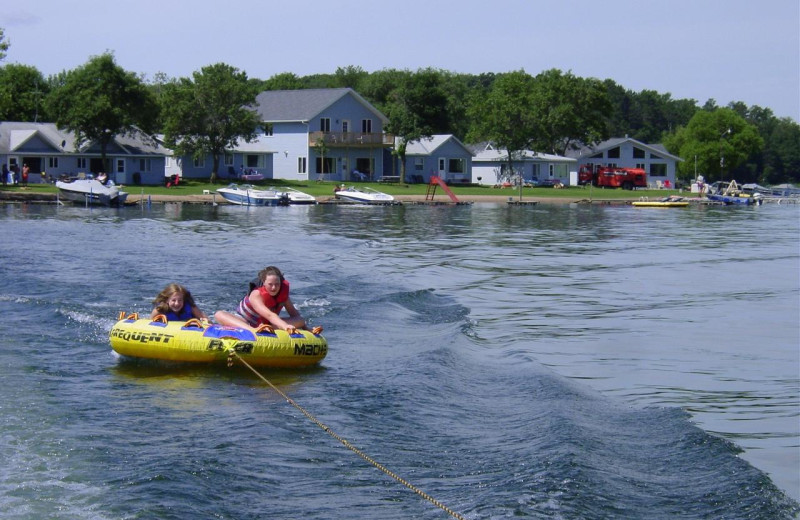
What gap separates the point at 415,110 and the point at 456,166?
32.3 feet

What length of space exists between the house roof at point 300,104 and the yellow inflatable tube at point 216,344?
7085 centimetres

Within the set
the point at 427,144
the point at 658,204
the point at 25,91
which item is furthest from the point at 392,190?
the point at 25,91

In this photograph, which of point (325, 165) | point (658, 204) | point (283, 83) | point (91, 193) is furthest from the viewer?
point (283, 83)

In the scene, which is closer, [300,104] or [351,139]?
[351,139]

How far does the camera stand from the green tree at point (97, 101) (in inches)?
2793

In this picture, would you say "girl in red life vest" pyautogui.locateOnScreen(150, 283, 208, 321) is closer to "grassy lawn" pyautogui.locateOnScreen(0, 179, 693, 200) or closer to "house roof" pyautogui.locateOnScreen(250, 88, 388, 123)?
"grassy lawn" pyautogui.locateOnScreen(0, 179, 693, 200)

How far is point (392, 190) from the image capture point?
82.7 metres

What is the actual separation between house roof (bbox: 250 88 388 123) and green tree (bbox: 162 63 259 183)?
930 centimetres

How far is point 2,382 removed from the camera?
15.0 meters

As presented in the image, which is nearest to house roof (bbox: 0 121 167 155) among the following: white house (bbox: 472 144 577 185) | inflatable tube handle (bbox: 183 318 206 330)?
white house (bbox: 472 144 577 185)

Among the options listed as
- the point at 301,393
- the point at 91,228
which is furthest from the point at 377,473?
the point at 91,228

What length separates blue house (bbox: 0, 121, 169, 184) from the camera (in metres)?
72.9

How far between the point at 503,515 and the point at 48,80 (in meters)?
105

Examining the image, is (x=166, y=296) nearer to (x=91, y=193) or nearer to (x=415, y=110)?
(x=91, y=193)
